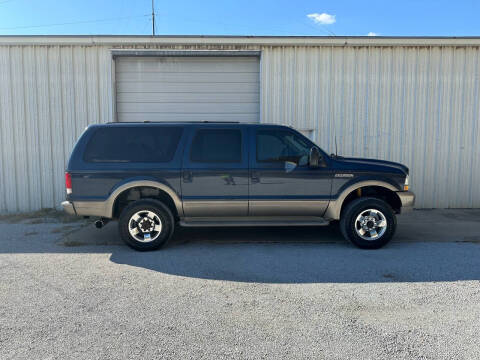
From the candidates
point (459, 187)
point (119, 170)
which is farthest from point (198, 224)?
point (459, 187)

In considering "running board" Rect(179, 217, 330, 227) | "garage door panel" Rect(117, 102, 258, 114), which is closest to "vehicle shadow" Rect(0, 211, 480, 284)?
"running board" Rect(179, 217, 330, 227)

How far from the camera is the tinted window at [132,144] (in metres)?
5.76

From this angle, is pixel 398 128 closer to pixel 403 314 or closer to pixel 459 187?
pixel 459 187

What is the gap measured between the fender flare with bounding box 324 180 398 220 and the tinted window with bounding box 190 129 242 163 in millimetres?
1646

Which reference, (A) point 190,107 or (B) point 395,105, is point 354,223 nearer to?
(B) point 395,105

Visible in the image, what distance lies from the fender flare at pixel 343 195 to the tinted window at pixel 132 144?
2653 mm

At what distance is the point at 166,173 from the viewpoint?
5.75 m

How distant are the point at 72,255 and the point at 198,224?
6.46 feet

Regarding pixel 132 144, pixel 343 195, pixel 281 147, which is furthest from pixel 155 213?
pixel 343 195

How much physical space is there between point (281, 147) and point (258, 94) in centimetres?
397

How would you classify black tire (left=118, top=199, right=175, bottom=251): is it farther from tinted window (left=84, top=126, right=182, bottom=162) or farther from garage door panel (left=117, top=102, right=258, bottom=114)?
garage door panel (left=117, top=102, right=258, bottom=114)

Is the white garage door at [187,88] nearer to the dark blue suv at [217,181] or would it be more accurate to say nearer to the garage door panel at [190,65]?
the garage door panel at [190,65]

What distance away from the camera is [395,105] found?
30.8 ft

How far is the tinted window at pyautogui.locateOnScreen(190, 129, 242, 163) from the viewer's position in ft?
19.2
